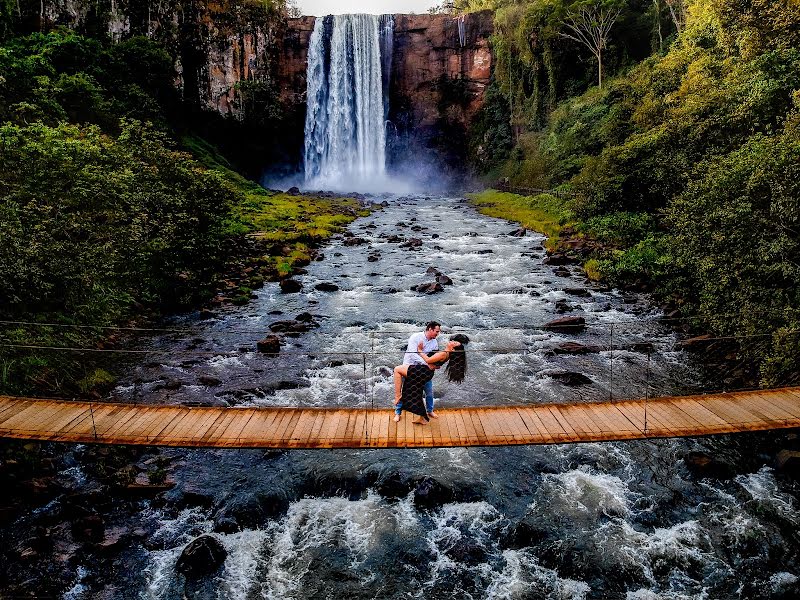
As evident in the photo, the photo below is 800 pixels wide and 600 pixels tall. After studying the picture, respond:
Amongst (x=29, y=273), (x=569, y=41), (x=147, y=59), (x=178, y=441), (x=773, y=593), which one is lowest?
(x=773, y=593)

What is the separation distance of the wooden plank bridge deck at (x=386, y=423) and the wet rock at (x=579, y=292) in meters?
10.6

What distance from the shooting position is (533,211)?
1410 inches

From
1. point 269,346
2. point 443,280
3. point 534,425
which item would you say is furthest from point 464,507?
point 443,280

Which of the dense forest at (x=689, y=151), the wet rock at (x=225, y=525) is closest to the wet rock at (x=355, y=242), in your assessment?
the dense forest at (x=689, y=151)

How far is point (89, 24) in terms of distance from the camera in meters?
38.5

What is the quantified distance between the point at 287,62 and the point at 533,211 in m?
32.4

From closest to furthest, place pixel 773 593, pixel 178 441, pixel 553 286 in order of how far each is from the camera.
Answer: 1. pixel 773 593
2. pixel 178 441
3. pixel 553 286

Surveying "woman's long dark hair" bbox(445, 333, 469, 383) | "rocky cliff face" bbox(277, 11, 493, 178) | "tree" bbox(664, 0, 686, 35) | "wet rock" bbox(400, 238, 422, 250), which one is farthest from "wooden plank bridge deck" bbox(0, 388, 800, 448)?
"rocky cliff face" bbox(277, 11, 493, 178)

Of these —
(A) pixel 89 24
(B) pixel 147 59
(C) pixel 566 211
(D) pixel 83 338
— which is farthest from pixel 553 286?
(A) pixel 89 24

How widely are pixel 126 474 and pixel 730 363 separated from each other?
1335cm

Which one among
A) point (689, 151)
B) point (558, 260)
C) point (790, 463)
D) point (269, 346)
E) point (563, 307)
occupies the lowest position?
point (790, 463)

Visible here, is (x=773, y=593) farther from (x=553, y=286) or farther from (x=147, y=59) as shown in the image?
(x=147, y=59)

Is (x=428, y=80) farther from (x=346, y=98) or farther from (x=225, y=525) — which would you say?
(x=225, y=525)

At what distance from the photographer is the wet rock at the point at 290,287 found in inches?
806
